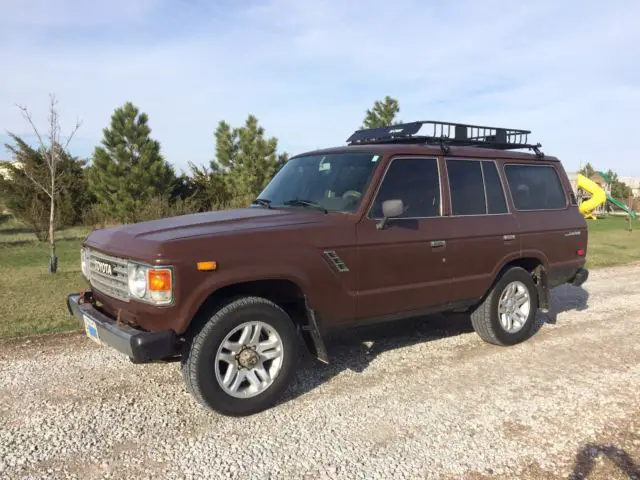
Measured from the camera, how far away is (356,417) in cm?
389

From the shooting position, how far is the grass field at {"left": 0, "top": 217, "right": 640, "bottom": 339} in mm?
6468

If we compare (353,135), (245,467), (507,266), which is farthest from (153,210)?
(245,467)

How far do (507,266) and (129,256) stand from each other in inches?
158

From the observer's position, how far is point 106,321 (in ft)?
12.9

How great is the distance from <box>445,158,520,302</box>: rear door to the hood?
154 centimetres

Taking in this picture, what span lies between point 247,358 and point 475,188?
9.86ft

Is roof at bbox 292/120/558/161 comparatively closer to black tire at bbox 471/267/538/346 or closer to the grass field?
black tire at bbox 471/267/538/346

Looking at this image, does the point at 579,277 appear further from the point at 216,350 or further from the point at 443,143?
the point at 216,350

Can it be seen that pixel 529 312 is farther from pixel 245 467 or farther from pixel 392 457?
pixel 245 467

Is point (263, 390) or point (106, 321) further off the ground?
point (106, 321)

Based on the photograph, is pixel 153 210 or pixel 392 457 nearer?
pixel 392 457

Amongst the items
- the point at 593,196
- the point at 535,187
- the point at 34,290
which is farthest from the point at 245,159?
the point at 535,187

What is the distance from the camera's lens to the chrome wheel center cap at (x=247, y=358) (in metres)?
3.89

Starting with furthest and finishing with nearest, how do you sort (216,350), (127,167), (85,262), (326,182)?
1. (127,167)
2. (326,182)
3. (85,262)
4. (216,350)
